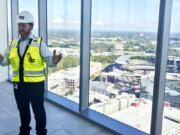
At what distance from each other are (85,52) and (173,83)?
1307 millimetres

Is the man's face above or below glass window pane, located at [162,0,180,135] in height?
above

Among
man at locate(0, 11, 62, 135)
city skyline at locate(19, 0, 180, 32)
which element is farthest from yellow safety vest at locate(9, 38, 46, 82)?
city skyline at locate(19, 0, 180, 32)

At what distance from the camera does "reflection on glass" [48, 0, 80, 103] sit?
320cm

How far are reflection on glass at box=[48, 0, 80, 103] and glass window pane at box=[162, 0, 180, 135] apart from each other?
1454mm

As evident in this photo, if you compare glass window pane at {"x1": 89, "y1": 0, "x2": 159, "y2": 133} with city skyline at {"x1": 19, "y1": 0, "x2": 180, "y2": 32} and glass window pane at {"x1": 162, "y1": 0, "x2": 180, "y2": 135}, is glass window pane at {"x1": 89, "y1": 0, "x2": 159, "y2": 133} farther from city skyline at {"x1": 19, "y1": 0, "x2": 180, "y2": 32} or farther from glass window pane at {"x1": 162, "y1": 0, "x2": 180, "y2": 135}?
glass window pane at {"x1": 162, "y1": 0, "x2": 180, "y2": 135}

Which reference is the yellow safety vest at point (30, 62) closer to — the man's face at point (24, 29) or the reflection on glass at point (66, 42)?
the man's face at point (24, 29)

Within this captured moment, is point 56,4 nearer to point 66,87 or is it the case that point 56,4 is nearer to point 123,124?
point 66,87

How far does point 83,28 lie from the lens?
291cm

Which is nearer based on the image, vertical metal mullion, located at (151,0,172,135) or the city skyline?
vertical metal mullion, located at (151,0,172,135)

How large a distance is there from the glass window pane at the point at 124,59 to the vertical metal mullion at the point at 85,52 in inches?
2.7

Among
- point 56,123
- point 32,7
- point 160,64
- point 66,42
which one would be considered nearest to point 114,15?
point 160,64

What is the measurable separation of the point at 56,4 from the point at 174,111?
97.2 inches

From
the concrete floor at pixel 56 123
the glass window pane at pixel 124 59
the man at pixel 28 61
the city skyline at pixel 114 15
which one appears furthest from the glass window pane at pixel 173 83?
the man at pixel 28 61

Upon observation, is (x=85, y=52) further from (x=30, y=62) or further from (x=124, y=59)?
(x=30, y=62)
